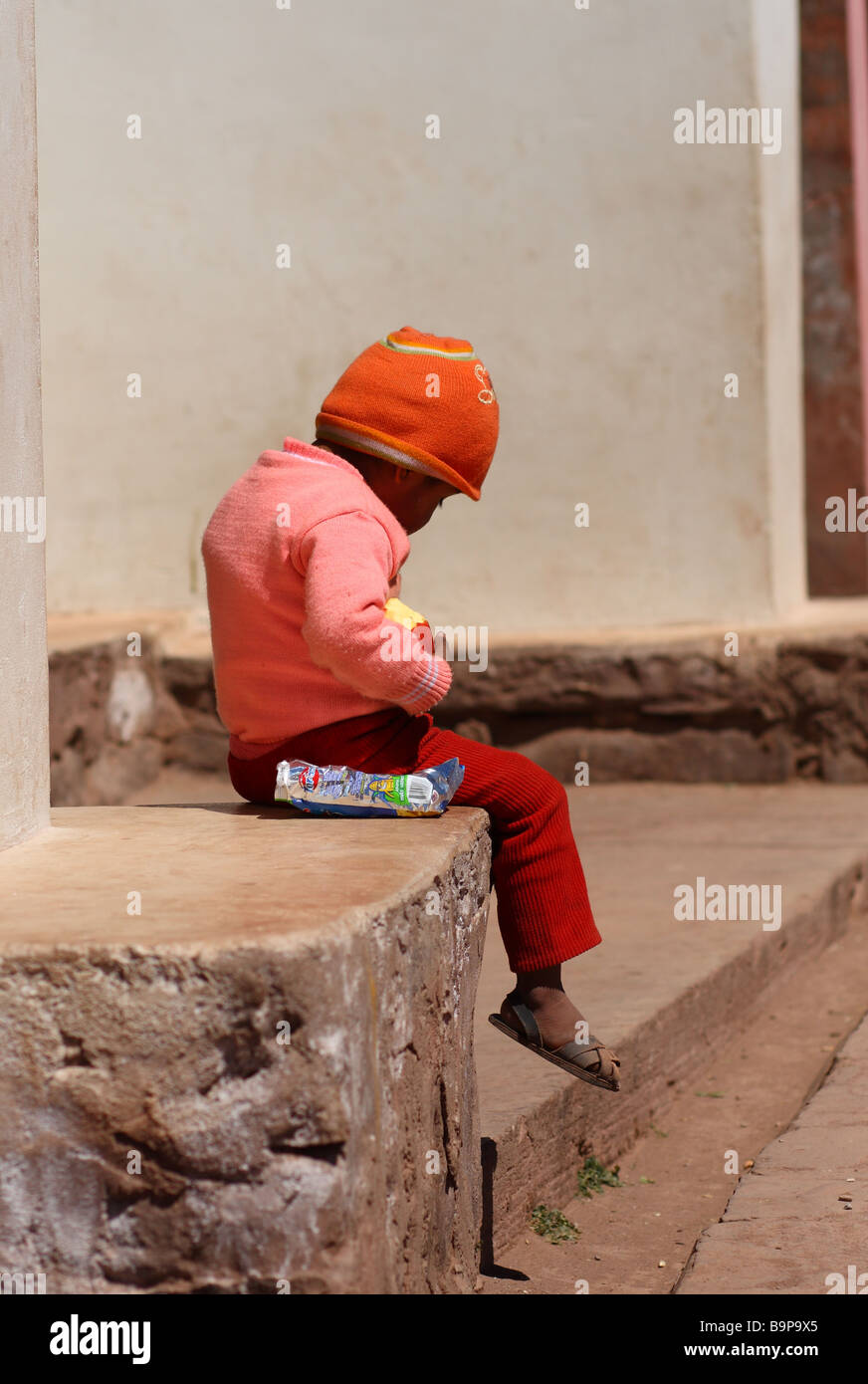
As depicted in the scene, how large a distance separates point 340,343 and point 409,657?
380 cm

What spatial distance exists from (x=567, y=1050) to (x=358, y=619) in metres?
0.74

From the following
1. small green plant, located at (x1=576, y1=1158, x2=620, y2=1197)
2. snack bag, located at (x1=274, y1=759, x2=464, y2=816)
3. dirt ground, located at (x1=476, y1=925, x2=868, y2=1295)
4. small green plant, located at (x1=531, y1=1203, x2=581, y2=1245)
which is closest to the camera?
snack bag, located at (x1=274, y1=759, x2=464, y2=816)

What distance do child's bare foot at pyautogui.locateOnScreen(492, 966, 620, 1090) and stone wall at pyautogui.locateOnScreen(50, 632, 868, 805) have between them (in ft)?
10.8

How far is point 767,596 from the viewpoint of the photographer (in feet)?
19.1

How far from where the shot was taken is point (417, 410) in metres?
2.48

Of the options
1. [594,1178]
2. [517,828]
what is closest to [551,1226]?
[594,1178]

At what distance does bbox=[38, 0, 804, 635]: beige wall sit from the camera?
566 centimetres

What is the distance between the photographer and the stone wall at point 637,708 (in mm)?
5648

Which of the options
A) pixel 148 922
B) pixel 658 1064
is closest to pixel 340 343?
pixel 658 1064

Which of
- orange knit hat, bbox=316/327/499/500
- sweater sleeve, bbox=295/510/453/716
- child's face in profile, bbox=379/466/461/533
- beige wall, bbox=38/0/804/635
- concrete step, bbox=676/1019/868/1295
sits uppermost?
beige wall, bbox=38/0/804/635

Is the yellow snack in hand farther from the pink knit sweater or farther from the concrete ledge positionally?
the concrete ledge

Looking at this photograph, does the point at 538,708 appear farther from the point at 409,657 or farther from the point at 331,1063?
the point at 331,1063

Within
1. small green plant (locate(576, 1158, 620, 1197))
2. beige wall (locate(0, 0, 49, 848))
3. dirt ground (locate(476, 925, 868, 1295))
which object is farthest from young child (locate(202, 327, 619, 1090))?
small green plant (locate(576, 1158, 620, 1197))
